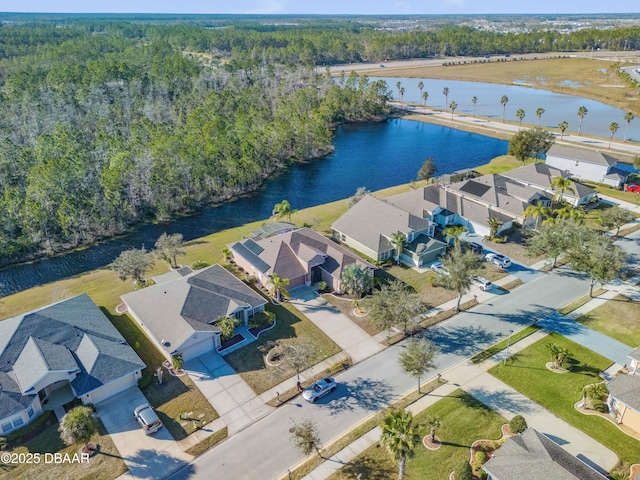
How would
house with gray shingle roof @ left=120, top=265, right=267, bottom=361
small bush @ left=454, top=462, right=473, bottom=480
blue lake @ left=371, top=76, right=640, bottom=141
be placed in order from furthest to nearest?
1. blue lake @ left=371, top=76, right=640, bottom=141
2. house with gray shingle roof @ left=120, top=265, right=267, bottom=361
3. small bush @ left=454, top=462, right=473, bottom=480

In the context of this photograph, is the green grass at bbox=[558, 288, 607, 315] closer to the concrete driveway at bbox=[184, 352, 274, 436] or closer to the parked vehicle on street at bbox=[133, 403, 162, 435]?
the concrete driveway at bbox=[184, 352, 274, 436]

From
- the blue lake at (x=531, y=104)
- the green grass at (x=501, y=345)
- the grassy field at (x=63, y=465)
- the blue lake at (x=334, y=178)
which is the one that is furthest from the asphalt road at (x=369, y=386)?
the blue lake at (x=531, y=104)

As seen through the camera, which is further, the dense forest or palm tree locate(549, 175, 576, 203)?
the dense forest

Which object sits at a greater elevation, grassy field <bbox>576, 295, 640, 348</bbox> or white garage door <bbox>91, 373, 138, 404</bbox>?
white garage door <bbox>91, 373, 138, 404</bbox>

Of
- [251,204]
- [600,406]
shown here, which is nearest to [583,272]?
[600,406]

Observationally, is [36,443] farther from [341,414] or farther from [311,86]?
[311,86]

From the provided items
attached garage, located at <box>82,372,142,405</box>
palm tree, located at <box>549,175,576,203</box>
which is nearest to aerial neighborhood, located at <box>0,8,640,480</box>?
attached garage, located at <box>82,372,142,405</box>

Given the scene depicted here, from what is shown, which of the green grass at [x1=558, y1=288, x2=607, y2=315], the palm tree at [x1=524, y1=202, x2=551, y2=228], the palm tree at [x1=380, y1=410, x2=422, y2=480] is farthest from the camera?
the palm tree at [x1=524, y1=202, x2=551, y2=228]
